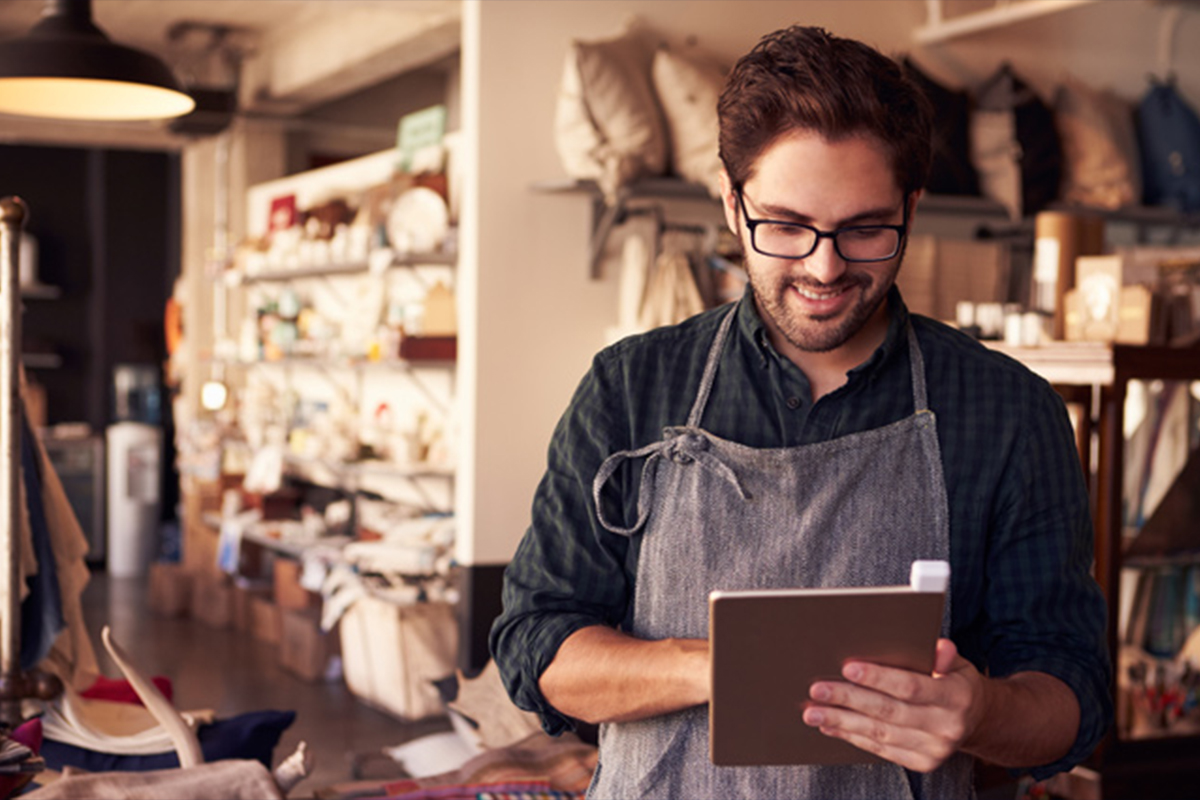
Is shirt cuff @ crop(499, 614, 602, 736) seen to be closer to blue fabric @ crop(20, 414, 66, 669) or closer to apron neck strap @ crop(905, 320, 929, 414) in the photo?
apron neck strap @ crop(905, 320, 929, 414)

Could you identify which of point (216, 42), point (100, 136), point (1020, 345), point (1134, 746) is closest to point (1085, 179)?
point (1020, 345)

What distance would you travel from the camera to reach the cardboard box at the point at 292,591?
22.9 feet

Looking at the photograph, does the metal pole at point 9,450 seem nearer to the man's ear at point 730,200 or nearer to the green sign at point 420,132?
the man's ear at point 730,200

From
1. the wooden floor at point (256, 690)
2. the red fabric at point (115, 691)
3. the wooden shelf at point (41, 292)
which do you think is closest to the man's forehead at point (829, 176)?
the red fabric at point (115, 691)

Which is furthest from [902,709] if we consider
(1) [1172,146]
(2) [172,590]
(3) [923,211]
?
(2) [172,590]

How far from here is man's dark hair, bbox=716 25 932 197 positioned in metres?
1.50

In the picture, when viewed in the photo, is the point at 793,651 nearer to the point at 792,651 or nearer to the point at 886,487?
the point at 792,651

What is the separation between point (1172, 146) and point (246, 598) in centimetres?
531

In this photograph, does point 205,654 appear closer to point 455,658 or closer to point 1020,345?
point 455,658

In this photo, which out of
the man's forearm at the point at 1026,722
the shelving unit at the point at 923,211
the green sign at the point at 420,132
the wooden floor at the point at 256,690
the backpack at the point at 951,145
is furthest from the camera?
the green sign at the point at 420,132

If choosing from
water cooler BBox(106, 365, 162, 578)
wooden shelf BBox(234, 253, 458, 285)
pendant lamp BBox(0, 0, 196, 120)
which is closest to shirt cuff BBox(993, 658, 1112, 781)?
pendant lamp BBox(0, 0, 196, 120)

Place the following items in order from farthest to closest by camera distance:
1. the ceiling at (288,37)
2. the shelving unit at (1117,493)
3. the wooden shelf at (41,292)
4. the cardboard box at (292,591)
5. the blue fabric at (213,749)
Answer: the wooden shelf at (41,292) → the ceiling at (288,37) → the cardboard box at (292,591) → the shelving unit at (1117,493) → the blue fabric at (213,749)

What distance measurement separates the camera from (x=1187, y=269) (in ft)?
13.5

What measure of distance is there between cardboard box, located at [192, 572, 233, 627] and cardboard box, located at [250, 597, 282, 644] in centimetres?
31
